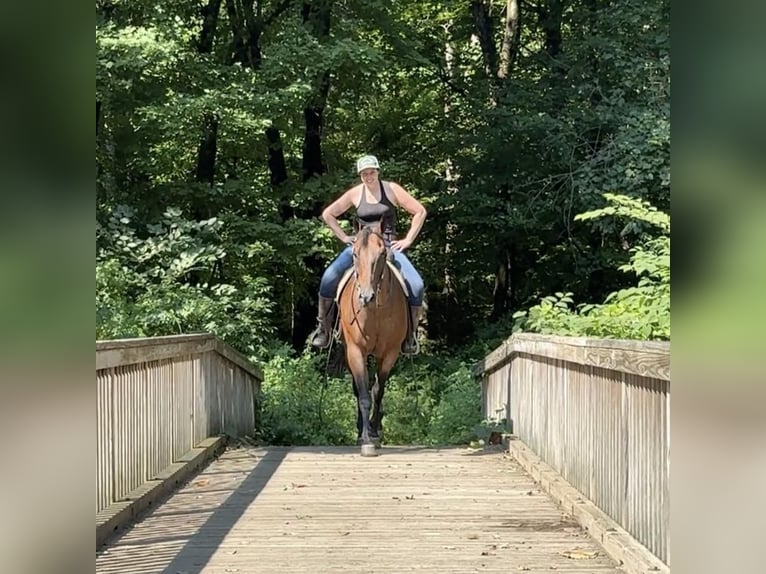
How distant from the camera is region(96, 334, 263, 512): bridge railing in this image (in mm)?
4832

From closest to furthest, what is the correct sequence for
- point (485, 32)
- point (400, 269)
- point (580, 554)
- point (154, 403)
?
point (580, 554)
point (154, 403)
point (400, 269)
point (485, 32)

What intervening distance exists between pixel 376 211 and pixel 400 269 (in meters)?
0.75

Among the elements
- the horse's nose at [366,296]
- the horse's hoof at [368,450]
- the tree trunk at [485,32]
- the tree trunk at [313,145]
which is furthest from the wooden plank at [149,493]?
the tree trunk at [485,32]

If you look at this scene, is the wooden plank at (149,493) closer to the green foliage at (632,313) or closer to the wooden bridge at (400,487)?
the wooden bridge at (400,487)

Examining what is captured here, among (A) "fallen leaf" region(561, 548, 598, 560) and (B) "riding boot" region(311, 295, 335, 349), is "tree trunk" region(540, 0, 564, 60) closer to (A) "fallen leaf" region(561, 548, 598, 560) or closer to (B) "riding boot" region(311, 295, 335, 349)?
(B) "riding boot" region(311, 295, 335, 349)

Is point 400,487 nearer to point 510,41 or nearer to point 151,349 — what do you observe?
point 151,349

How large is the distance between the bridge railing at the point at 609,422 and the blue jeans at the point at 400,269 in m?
1.56

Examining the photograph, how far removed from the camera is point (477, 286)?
23.0m

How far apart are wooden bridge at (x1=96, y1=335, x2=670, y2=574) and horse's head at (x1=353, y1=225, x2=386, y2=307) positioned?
1.49 meters

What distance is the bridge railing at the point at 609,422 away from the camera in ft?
12.3

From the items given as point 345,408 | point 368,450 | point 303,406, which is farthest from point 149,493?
point 345,408

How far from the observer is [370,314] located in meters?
8.59

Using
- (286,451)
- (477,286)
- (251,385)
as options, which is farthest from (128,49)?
(477,286)

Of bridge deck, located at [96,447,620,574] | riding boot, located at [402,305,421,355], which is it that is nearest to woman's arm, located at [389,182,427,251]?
riding boot, located at [402,305,421,355]
